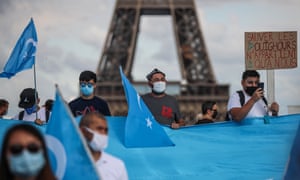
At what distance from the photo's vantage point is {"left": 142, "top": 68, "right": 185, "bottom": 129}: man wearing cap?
9141 mm

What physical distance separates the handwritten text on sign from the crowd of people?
0.77 meters

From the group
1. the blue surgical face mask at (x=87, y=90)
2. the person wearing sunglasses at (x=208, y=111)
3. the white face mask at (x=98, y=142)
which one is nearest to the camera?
the white face mask at (x=98, y=142)

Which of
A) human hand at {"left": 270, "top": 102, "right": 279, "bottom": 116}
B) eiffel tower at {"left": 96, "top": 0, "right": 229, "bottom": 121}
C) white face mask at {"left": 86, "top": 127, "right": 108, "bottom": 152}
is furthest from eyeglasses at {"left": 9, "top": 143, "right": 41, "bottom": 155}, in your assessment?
eiffel tower at {"left": 96, "top": 0, "right": 229, "bottom": 121}

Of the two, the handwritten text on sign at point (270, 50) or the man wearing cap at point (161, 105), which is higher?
the handwritten text on sign at point (270, 50)

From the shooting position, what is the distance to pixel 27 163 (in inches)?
164

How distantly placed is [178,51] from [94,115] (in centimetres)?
5206

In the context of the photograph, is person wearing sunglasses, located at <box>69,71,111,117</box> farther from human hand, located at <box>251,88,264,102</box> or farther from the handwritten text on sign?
the handwritten text on sign

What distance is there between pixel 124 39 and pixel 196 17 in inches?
203

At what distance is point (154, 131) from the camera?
779 cm

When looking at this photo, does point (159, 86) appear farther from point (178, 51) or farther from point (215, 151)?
point (178, 51)

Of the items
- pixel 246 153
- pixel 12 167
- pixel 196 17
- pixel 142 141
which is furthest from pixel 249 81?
pixel 196 17

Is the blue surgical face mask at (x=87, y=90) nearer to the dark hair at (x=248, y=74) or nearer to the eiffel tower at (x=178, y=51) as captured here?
the dark hair at (x=248, y=74)

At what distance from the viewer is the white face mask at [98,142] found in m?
5.13

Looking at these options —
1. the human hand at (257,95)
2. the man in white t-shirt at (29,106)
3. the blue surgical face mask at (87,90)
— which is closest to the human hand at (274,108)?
the human hand at (257,95)
